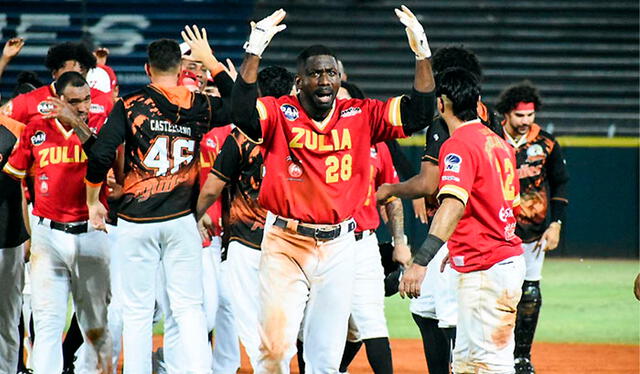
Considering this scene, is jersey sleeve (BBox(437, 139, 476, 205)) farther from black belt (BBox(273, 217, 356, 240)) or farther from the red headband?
the red headband

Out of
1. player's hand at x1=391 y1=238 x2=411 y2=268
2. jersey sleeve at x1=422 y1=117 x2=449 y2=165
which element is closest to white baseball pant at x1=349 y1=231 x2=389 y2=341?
player's hand at x1=391 y1=238 x2=411 y2=268

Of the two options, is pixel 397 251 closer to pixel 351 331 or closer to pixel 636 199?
pixel 351 331

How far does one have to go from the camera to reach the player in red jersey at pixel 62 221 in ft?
22.2

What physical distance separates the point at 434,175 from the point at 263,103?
59.8 inches

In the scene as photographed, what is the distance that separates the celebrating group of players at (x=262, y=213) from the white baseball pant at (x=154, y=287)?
0.01 m

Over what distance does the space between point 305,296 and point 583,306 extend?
6.61m

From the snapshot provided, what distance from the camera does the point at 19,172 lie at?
6824 mm

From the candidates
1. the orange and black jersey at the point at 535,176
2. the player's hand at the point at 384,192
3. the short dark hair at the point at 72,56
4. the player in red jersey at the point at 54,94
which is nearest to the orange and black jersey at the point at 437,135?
the player's hand at the point at 384,192

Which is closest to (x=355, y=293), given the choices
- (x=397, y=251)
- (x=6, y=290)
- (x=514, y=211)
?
(x=397, y=251)

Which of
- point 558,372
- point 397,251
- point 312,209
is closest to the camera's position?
point 312,209

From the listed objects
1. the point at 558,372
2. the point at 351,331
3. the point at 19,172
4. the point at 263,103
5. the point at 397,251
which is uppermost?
the point at 263,103

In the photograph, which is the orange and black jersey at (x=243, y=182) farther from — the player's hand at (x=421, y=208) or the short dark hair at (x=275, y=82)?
the player's hand at (x=421, y=208)

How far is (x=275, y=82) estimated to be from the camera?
707 centimetres

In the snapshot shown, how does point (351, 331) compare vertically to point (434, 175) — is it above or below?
below
